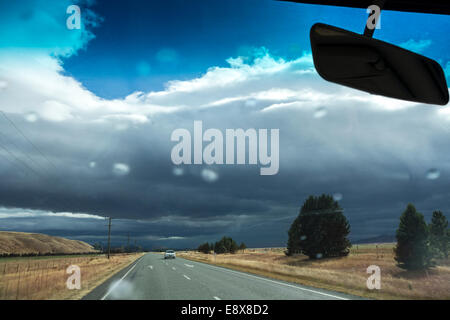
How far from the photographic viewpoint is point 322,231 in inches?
2249

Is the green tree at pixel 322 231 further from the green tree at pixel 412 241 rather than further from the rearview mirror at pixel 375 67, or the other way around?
the rearview mirror at pixel 375 67

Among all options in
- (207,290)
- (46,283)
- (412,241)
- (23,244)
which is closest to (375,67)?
(207,290)

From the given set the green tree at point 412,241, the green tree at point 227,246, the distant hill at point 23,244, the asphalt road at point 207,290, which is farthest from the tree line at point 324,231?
the distant hill at point 23,244

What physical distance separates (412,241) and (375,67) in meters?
46.2

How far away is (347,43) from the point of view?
161 cm

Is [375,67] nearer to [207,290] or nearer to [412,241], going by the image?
[207,290]

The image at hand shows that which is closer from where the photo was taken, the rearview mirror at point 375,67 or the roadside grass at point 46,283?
the rearview mirror at point 375,67

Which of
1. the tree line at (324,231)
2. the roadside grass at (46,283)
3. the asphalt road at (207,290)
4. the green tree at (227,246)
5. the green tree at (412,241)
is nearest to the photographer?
the roadside grass at (46,283)

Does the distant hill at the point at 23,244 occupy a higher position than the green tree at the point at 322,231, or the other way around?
the green tree at the point at 322,231

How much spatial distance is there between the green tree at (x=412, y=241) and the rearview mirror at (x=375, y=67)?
45.3 metres

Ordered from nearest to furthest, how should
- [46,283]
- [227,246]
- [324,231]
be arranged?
[46,283], [324,231], [227,246]

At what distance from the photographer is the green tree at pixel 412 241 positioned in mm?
39594
